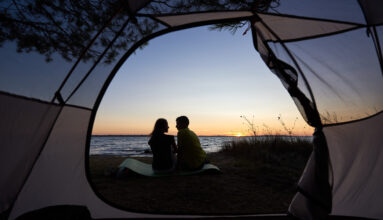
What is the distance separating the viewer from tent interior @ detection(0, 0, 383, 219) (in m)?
1.52

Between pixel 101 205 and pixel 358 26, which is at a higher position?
pixel 358 26

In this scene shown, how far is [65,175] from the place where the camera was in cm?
191

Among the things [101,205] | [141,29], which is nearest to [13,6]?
[141,29]

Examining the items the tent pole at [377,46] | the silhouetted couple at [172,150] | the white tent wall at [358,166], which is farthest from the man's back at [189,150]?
the tent pole at [377,46]

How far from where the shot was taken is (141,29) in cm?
199

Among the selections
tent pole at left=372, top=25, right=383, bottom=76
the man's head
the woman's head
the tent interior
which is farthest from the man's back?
tent pole at left=372, top=25, right=383, bottom=76

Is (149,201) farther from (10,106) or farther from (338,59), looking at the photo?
(338,59)

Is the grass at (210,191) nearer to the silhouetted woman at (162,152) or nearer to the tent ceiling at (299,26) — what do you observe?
the silhouetted woman at (162,152)

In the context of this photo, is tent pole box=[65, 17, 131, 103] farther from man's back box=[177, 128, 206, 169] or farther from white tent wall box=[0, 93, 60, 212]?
man's back box=[177, 128, 206, 169]

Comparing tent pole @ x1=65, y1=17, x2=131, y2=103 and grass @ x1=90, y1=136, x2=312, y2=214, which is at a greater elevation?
tent pole @ x1=65, y1=17, x2=131, y2=103

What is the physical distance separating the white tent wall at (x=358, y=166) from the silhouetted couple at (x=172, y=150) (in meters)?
2.29

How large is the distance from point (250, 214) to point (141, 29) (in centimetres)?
207

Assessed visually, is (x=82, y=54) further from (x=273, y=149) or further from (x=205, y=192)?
(x=273, y=149)

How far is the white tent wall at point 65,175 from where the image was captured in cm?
176
